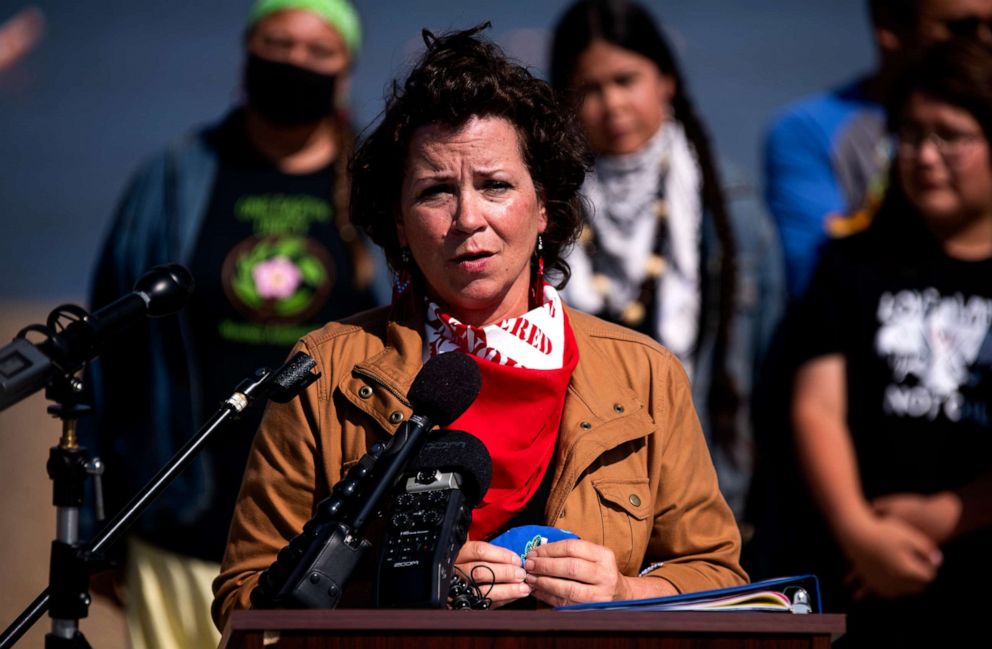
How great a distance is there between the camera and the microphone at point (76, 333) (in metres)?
2.59

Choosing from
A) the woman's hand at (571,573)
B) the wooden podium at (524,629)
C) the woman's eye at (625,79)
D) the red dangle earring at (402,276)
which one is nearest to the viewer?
the wooden podium at (524,629)

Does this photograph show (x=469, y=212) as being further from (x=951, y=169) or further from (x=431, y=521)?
(x=951, y=169)

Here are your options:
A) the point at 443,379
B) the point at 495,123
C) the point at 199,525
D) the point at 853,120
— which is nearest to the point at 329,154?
the point at 199,525

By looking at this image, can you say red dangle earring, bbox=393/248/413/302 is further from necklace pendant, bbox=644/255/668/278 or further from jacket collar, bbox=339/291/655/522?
necklace pendant, bbox=644/255/668/278

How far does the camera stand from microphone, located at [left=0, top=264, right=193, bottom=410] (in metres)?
2.59

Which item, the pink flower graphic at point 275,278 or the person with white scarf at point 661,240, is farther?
the person with white scarf at point 661,240

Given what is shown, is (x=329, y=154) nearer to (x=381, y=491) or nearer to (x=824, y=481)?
(x=824, y=481)

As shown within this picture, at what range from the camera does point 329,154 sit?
590cm

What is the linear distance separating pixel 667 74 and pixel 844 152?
729 mm

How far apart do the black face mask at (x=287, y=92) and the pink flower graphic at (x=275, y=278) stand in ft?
1.94

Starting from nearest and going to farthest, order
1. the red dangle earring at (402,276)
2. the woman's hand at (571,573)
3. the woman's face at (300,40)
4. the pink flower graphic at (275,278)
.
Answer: the woman's hand at (571,573) < the red dangle earring at (402,276) < the pink flower graphic at (275,278) < the woman's face at (300,40)

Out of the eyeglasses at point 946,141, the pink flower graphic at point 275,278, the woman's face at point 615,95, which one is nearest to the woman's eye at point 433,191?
the pink flower graphic at point 275,278

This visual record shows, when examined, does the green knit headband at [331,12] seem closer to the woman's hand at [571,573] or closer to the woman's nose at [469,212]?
the woman's nose at [469,212]

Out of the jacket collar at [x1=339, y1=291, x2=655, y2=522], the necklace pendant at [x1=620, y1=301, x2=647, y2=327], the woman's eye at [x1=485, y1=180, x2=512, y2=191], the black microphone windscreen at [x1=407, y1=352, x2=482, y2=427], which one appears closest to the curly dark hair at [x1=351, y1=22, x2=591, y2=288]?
the woman's eye at [x1=485, y1=180, x2=512, y2=191]
